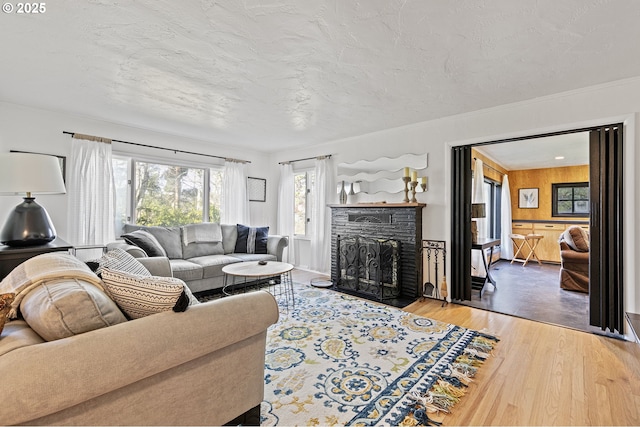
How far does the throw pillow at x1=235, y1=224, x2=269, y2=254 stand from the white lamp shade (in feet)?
8.24

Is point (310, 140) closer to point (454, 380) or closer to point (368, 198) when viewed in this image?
point (368, 198)

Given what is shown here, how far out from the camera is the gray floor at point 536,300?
3133 millimetres

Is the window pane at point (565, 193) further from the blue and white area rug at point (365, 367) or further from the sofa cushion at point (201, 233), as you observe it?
the sofa cushion at point (201, 233)

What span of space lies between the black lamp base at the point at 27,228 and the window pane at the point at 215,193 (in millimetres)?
2659

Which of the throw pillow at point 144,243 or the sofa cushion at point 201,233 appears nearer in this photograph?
the throw pillow at point 144,243

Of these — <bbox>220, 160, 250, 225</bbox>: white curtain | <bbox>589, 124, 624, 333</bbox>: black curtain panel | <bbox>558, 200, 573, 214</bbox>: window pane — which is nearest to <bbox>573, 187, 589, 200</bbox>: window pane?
<bbox>558, 200, 573, 214</bbox>: window pane

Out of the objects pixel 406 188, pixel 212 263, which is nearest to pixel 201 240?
pixel 212 263

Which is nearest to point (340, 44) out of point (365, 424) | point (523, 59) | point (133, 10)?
point (133, 10)

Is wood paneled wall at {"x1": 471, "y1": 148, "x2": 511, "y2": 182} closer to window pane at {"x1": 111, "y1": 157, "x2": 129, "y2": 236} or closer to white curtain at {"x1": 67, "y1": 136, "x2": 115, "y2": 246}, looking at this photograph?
window pane at {"x1": 111, "y1": 157, "x2": 129, "y2": 236}

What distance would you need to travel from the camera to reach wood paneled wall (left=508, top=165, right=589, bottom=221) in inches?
264

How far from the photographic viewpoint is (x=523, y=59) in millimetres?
2260

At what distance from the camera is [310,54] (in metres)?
2.21

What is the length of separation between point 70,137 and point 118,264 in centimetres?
292

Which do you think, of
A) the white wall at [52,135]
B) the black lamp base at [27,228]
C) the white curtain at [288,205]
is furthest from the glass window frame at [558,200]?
the black lamp base at [27,228]
